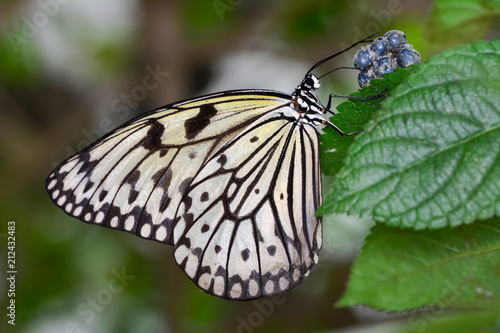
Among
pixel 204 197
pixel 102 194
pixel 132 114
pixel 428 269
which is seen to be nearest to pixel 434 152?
pixel 428 269

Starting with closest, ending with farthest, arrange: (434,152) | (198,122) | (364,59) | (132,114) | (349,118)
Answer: (434,152), (349,118), (364,59), (198,122), (132,114)

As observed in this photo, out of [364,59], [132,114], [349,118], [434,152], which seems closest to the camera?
[434,152]

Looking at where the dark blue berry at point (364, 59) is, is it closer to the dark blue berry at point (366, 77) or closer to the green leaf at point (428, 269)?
the dark blue berry at point (366, 77)

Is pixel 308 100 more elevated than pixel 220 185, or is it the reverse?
pixel 308 100

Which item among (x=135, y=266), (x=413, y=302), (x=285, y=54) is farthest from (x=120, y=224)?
(x=285, y=54)

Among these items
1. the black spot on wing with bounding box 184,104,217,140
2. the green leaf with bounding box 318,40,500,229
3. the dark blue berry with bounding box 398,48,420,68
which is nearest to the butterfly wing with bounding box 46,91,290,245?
the black spot on wing with bounding box 184,104,217,140

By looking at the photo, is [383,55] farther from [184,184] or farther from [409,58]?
[184,184]

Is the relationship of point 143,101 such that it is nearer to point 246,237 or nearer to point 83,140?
point 83,140

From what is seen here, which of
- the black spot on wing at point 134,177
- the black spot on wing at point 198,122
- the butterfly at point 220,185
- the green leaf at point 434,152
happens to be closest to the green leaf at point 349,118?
the green leaf at point 434,152
